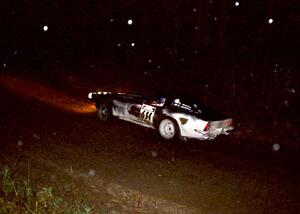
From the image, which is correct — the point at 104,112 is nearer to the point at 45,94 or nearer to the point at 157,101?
the point at 157,101

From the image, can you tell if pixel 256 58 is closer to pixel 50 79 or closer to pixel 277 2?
pixel 277 2

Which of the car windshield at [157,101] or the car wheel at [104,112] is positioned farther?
the car wheel at [104,112]

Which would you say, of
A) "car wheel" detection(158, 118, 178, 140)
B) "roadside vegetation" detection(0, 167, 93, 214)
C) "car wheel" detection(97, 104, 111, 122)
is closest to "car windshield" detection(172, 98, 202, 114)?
"car wheel" detection(158, 118, 178, 140)

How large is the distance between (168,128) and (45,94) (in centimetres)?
689

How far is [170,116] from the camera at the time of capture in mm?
10594

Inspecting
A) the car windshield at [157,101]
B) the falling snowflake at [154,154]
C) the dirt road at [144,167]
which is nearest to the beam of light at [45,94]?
the dirt road at [144,167]

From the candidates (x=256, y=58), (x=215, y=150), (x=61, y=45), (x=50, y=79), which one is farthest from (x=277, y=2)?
(x=61, y=45)

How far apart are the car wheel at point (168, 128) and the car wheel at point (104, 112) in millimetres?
2038

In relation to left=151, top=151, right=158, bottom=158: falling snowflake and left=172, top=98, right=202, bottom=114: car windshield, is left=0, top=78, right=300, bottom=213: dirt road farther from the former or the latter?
left=172, top=98, right=202, bottom=114: car windshield

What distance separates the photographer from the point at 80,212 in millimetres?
5152

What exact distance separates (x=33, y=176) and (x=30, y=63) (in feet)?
58.2

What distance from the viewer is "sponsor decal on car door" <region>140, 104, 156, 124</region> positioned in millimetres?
10969

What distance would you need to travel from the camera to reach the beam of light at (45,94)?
13.7 metres

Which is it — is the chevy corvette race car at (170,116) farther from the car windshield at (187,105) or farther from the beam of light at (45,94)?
the beam of light at (45,94)
